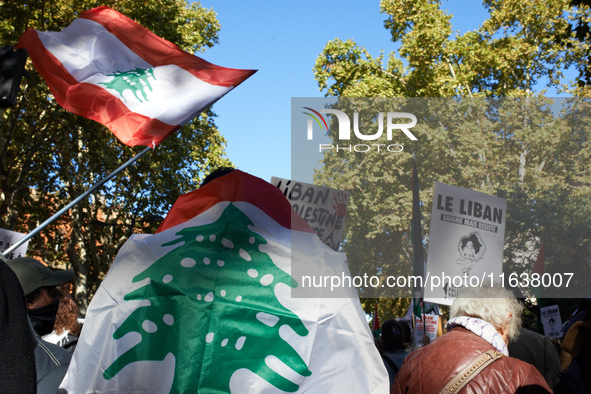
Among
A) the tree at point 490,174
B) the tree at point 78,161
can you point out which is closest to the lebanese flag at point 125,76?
the tree at point 490,174

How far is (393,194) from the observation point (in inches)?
249

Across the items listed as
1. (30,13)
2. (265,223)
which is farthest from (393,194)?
(30,13)

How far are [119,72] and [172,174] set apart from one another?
13230 mm

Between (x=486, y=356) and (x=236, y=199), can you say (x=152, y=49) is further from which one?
(x=486, y=356)

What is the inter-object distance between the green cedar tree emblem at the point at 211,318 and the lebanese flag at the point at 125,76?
2138 millimetres

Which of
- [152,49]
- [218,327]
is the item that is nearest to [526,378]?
[218,327]

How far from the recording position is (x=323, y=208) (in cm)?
751

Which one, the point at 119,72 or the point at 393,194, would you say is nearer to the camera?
the point at 119,72

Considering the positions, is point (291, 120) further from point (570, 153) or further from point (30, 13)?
point (30, 13)

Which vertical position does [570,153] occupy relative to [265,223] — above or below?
above

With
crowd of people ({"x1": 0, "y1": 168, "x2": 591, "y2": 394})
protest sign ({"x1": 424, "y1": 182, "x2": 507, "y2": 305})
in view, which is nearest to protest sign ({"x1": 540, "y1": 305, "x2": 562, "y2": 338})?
protest sign ({"x1": 424, "y1": 182, "x2": 507, "y2": 305})

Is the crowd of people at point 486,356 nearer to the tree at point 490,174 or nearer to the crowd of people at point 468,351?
the crowd of people at point 468,351

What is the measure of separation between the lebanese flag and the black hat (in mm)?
1324

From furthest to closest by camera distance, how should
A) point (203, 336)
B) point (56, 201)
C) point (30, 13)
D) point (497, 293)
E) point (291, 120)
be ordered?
point (56, 201), point (30, 13), point (291, 120), point (497, 293), point (203, 336)
